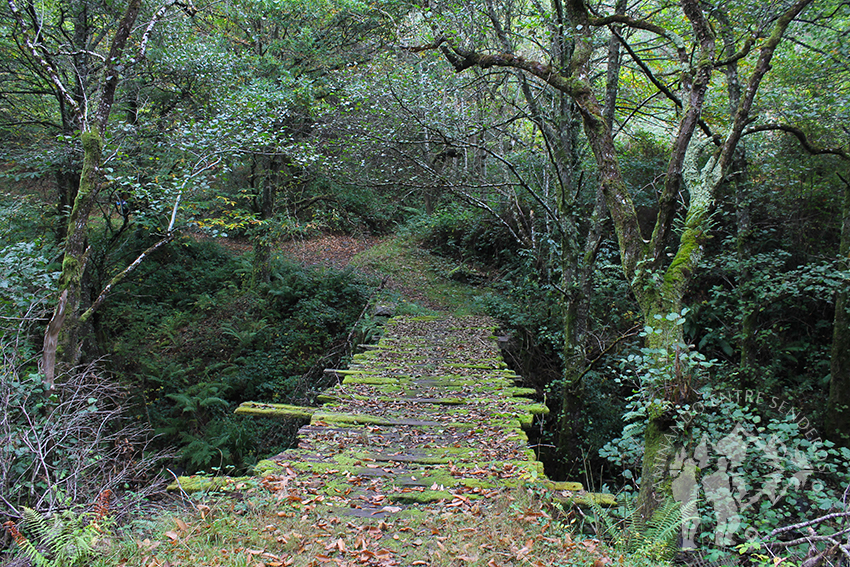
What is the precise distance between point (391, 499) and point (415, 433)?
1.31 m

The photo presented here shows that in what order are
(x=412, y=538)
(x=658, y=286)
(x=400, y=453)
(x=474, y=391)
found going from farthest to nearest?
(x=474, y=391) < (x=400, y=453) < (x=658, y=286) < (x=412, y=538)

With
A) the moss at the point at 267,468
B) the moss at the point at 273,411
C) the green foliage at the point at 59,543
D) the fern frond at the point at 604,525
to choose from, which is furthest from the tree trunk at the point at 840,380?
the green foliage at the point at 59,543

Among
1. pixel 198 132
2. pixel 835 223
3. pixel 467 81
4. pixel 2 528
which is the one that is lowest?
pixel 2 528

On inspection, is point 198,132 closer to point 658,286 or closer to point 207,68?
point 207,68

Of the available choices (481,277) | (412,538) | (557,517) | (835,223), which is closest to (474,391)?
(557,517)

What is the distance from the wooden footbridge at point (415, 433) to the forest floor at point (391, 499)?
0.05 feet

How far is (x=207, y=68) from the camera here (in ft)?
30.4

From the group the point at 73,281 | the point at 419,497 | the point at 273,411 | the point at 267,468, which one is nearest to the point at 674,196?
the point at 419,497

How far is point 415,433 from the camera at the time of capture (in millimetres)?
4746

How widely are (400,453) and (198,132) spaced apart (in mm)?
6116

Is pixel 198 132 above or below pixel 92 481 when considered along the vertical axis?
above

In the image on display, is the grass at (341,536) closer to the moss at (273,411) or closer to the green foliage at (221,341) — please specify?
the moss at (273,411)

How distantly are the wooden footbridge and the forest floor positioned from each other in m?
0.02

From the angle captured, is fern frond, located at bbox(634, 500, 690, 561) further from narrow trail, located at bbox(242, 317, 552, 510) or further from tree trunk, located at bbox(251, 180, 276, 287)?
tree trunk, located at bbox(251, 180, 276, 287)
